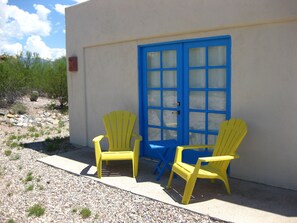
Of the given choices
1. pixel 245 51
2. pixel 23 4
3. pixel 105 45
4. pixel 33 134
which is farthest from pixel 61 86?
pixel 245 51

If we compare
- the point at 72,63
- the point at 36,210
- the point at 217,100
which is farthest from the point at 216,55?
the point at 72,63

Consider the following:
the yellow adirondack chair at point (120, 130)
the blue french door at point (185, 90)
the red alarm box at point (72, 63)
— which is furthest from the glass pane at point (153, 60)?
the red alarm box at point (72, 63)

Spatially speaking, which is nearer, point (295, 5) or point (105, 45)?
point (295, 5)

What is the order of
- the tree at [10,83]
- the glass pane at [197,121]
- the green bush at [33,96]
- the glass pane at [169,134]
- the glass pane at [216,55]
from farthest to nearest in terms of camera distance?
1. the green bush at [33,96]
2. the tree at [10,83]
3. the glass pane at [169,134]
4. the glass pane at [197,121]
5. the glass pane at [216,55]

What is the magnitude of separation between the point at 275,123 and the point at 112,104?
3412 mm

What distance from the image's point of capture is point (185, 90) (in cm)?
558

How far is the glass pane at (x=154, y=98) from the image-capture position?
610cm

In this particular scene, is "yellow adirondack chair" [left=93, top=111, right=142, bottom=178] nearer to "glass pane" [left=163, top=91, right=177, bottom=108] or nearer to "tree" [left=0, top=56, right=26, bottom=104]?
"glass pane" [left=163, top=91, right=177, bottom=108]

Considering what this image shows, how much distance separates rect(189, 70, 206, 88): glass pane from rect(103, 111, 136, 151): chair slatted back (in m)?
1.28

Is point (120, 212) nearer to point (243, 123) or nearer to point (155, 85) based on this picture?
point (243, 123)

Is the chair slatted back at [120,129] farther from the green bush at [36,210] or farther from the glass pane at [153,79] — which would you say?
the green bush at [36,210]

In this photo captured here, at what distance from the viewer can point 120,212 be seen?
404 cm

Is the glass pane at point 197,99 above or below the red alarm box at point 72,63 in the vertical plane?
below

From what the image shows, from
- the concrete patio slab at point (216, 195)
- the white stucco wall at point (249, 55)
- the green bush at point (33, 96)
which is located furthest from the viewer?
the green bush at point (33, 96)
